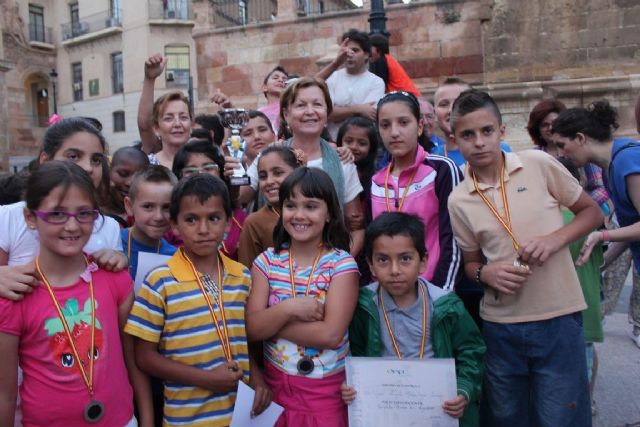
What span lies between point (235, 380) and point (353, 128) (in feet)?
A: 6.81

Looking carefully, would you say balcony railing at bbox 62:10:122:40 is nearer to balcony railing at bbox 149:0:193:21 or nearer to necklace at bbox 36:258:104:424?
balcony railing at bbox 149:0:193:21

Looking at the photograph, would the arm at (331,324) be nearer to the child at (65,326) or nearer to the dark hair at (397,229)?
the dark hair at (397,229)

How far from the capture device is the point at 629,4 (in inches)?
324

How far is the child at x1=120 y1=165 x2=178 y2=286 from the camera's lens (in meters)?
2.94

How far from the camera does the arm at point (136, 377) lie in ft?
8.00

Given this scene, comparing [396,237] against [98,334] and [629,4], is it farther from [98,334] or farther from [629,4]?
[629,4]

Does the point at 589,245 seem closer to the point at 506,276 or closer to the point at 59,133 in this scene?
the point at 506,276

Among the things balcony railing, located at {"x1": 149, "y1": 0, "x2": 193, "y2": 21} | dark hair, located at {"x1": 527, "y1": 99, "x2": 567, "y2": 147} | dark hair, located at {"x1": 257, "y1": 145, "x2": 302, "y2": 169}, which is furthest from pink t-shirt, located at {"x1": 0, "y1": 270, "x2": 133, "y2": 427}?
balcony railing, located at {"x1": 149, "y1": 0, "x2": 193, "y2": 21}

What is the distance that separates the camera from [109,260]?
7.99ft

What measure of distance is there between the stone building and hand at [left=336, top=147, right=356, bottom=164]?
101ft

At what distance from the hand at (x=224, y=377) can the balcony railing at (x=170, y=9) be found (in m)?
36.4

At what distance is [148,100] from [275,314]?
2571 millimetres

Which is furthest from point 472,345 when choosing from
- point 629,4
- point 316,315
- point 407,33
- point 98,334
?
point 407,33

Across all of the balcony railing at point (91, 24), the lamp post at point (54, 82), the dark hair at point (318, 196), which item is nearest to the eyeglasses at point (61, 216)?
the dark hair at point (318, 196)
